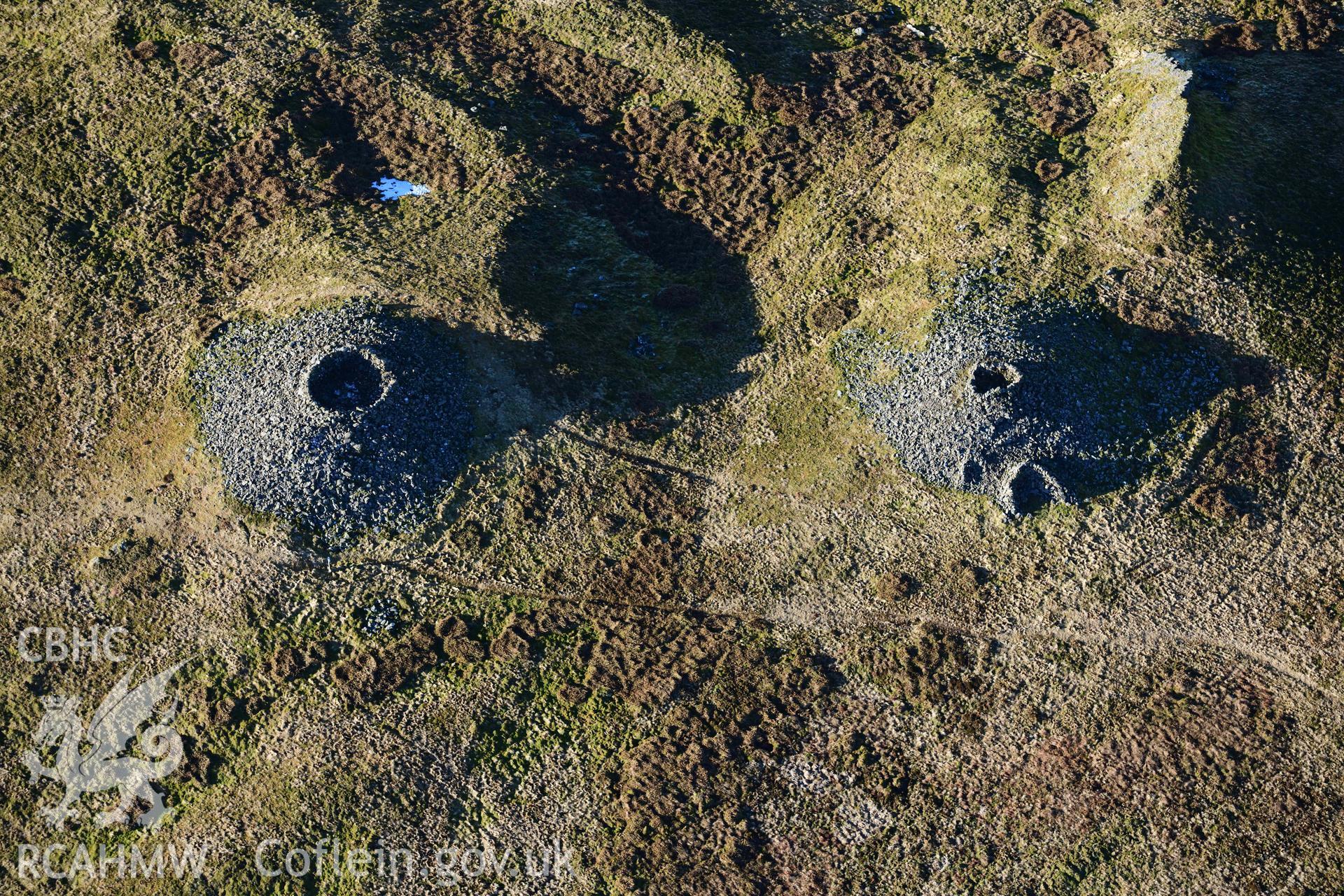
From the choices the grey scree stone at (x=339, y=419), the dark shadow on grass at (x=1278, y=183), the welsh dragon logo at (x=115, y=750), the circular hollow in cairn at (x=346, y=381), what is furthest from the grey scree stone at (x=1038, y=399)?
the welsh dragon logo at (x=115, y=750)

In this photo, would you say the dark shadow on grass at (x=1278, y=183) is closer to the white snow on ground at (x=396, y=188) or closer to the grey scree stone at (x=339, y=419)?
the grey scree stone at (x=339, y=419)

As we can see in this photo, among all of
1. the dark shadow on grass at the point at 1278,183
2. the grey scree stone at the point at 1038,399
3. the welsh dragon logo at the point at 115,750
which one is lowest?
the welsh dragon logo at the point at 115,750

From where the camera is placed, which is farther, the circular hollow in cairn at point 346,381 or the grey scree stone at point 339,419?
the circular hollow in cairn at point 346,381

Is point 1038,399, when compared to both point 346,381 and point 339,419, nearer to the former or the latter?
point 339,419

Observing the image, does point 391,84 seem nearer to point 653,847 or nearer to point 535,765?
point 535,765

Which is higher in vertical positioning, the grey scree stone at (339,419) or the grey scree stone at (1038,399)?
the grey scree stone at (1038,399)

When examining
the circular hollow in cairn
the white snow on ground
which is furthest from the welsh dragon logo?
the white snow on ground

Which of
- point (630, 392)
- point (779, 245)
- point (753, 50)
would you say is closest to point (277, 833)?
point (630, 392)
